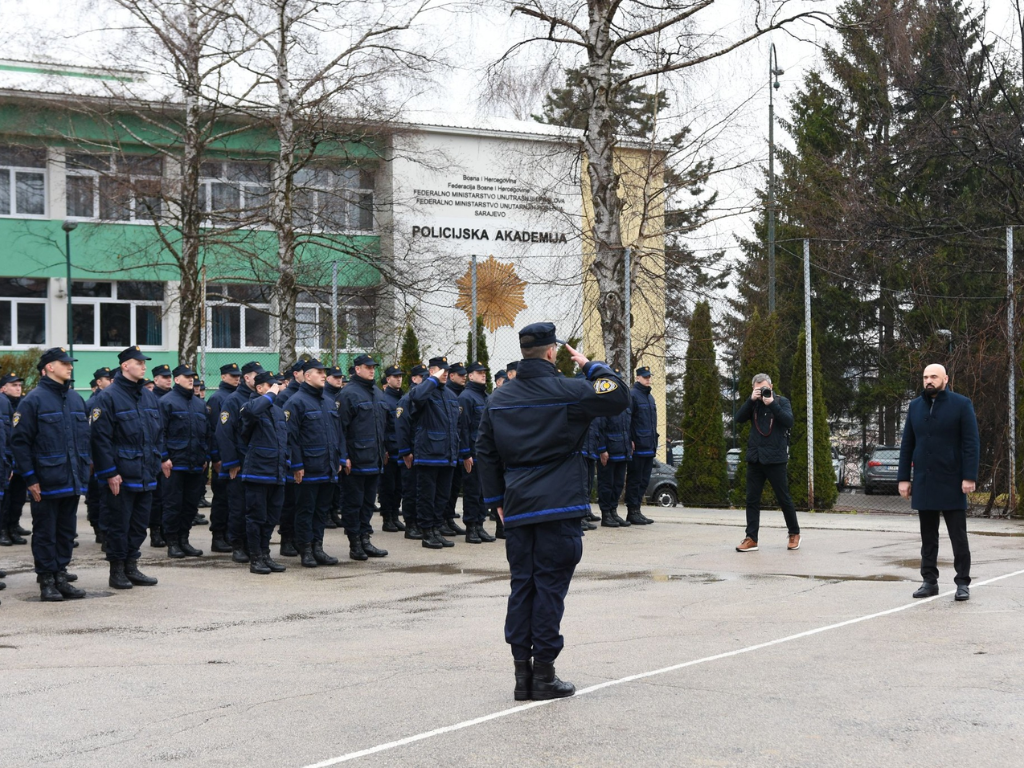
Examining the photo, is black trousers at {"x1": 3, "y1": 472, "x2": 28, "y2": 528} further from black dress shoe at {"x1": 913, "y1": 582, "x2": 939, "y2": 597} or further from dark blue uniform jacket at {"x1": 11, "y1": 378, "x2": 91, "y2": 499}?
black dress shoe at {"x1": 913, "y1": 582, "x2": 939, "y2": 597}

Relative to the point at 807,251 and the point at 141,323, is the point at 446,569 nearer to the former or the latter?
the point at 807,251

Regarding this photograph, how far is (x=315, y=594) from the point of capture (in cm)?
1060

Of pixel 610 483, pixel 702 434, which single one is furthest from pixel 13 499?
pixel 702 434

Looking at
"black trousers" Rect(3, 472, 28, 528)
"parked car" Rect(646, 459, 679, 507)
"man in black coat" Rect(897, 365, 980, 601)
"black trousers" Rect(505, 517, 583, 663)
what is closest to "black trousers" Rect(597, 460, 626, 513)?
"man in black coat" Rect(897, 365, 980, 601)

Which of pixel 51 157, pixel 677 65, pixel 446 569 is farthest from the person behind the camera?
pixel 51 157

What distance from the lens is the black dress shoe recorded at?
9867mm

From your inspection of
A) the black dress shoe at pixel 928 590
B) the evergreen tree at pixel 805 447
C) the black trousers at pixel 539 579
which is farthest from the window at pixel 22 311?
the black trousers at pixel 539 579

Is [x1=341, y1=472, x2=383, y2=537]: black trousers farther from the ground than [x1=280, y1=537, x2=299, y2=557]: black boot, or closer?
farther from the ground

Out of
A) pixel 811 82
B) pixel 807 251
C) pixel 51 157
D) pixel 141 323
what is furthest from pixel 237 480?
pixel 811 82

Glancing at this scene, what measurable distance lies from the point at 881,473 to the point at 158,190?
823 inches

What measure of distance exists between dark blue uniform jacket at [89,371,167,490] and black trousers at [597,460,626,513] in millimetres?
7672

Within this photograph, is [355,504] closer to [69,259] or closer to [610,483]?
[610,483]

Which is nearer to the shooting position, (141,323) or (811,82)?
(141,323)

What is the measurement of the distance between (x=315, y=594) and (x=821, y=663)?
4.94 meters
